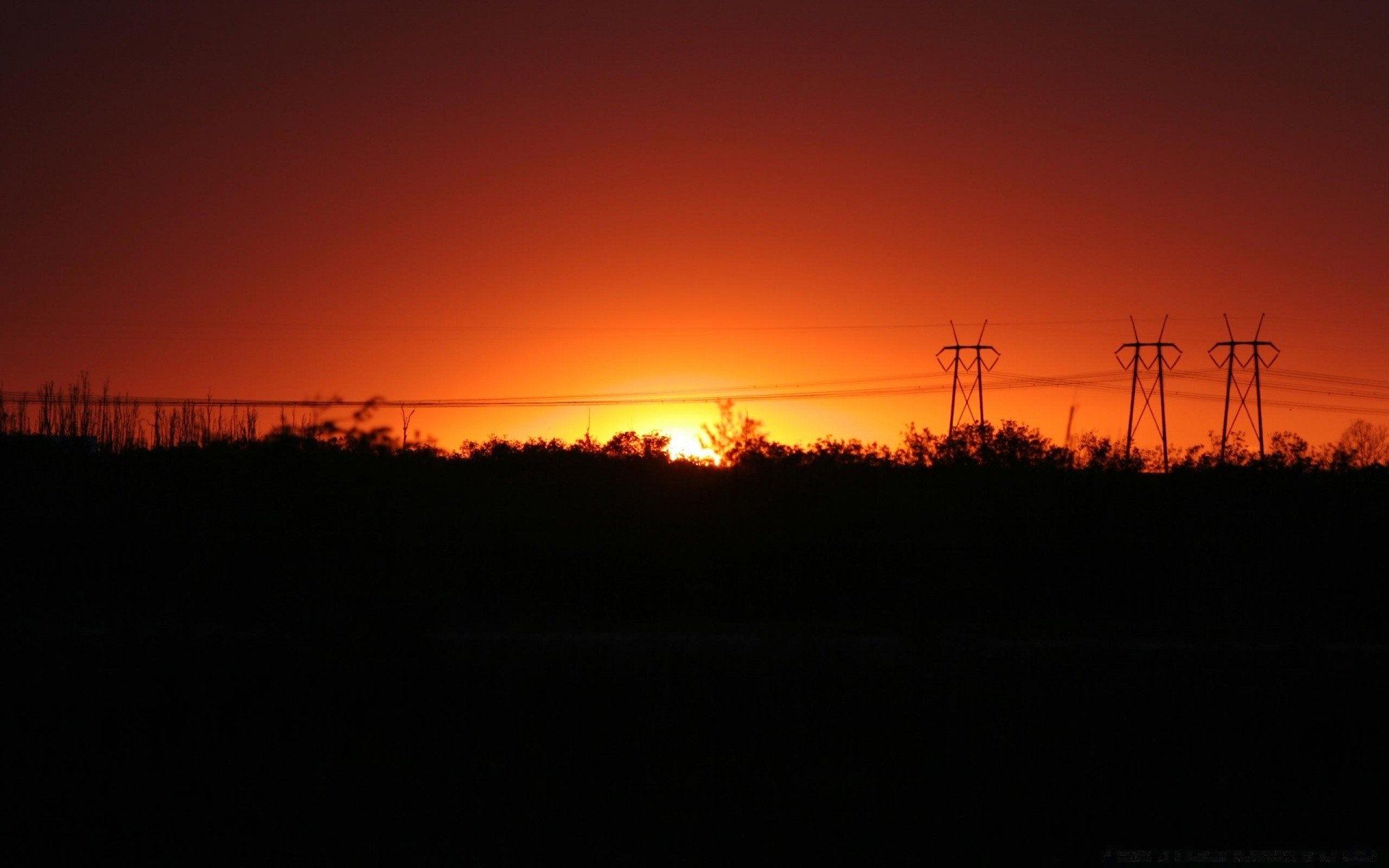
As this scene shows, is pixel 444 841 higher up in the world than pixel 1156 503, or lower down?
lower down

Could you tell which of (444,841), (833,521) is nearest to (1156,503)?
(833,521)

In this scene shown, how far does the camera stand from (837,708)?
16.7 m

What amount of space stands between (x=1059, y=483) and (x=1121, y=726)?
10.2 meters

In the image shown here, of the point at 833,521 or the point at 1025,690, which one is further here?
the point at 833,521

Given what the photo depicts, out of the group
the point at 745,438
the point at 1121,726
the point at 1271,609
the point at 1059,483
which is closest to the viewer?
the point at 1121,726

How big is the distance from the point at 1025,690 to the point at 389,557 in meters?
12.4

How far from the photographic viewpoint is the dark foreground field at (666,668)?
14070 millimetres

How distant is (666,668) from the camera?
1703cm

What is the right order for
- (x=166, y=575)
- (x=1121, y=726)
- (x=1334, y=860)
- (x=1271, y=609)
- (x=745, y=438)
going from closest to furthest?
(x=1334, y=860) → (x=1121, y=726) → (x=166, y=575) → (x=1271, y=609) → (x=745, y=438)

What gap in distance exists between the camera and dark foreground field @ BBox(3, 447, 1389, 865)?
14.1m

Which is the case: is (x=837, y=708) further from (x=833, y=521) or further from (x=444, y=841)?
(x=833, y=521)

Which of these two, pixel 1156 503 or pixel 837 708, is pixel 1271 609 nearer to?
pixel 1156 503

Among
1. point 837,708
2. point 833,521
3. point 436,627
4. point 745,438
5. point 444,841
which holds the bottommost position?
point 444,841

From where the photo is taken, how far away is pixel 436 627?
56.6 ft
